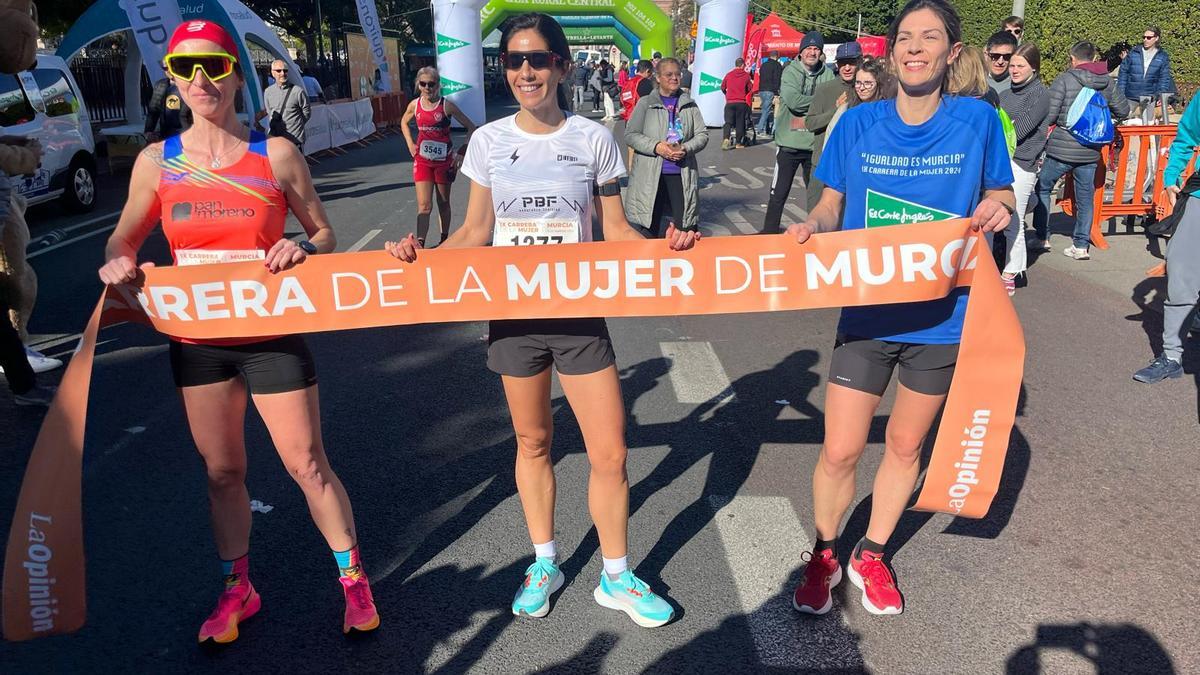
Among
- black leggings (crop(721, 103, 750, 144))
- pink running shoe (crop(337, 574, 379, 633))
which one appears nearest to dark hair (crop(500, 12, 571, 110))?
pink running shoe (crop(337, 574, 379, 633))

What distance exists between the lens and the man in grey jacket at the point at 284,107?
43.9ft

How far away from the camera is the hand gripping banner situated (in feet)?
9.57

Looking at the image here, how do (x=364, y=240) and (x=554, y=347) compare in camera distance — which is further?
(x=364, y=240)

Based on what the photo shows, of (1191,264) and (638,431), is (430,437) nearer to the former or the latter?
(638,431)

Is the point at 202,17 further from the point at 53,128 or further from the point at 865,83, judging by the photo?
the point at 865,83

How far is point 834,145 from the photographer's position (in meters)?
3.12

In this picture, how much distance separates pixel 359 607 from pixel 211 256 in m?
1.28

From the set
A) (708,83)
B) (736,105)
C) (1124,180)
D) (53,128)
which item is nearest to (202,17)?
(53,128)

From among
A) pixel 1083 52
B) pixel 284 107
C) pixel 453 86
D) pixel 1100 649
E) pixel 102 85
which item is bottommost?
pixel 1100 649

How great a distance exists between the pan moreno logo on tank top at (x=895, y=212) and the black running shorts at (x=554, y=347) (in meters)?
0.98

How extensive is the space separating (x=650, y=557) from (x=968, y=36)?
29.4 meters

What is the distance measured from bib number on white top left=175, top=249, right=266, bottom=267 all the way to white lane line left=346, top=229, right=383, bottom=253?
717cm

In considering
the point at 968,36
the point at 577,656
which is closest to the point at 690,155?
the point at 577,656

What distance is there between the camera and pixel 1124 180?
1005cm
